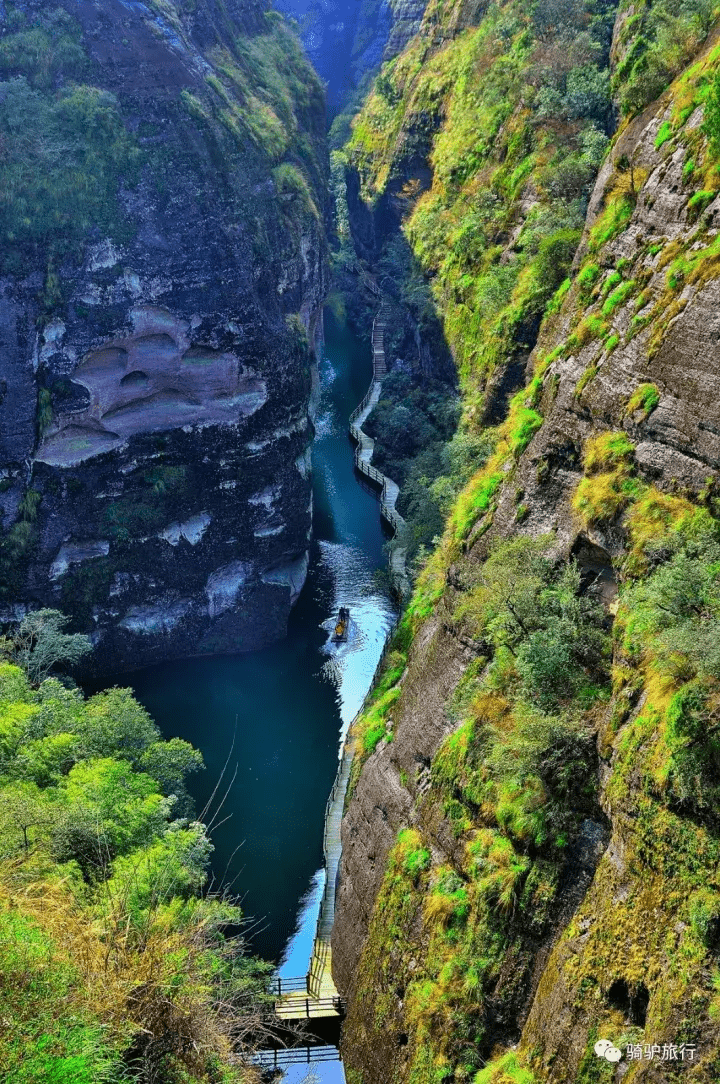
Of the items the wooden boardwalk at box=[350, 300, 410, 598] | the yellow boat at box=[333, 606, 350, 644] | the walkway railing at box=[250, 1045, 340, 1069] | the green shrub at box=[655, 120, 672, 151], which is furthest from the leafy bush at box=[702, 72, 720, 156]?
the yellow boat at box=[333, 606, 350, 644]

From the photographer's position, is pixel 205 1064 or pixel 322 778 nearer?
pixel 205 1064

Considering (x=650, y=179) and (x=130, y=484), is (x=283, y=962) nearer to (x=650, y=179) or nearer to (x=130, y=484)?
(x=130, y=484)

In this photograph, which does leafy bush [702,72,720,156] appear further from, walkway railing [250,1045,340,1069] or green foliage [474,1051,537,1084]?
walkway railing [250,1045,340,1069]

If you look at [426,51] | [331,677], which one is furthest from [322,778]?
[426,51]

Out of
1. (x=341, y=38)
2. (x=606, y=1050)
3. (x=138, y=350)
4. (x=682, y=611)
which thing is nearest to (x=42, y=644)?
(x=138, y=350)

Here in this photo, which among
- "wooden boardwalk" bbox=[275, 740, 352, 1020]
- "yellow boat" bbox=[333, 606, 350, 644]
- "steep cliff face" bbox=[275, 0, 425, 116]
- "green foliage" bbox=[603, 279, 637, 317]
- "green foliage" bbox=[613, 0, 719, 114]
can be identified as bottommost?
"wooden boardwalk" bbox=[275, 740, 352, 1020]

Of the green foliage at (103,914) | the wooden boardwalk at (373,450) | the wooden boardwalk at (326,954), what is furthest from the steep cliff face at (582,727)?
the wooden boardwalk at (373,450)
